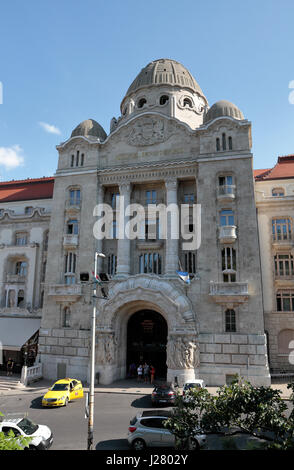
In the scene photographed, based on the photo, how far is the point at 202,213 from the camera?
110 ft

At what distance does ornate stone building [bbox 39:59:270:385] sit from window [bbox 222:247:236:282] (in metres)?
0.10

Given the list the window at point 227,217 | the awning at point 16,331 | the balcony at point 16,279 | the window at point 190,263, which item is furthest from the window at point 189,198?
the balcony at point 16,279

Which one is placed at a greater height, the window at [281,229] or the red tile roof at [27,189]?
the red tile roof at [27,189]

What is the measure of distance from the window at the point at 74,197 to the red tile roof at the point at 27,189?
28.4 ft

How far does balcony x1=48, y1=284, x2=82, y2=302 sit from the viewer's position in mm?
34219

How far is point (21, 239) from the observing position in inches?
1756

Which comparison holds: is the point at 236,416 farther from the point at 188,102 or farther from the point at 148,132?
the point at 188,102

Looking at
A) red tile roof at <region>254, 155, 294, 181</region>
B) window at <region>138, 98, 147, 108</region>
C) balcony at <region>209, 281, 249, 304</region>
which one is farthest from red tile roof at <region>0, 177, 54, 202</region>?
red tile roof at <region>254, 155, 294, 181</region>

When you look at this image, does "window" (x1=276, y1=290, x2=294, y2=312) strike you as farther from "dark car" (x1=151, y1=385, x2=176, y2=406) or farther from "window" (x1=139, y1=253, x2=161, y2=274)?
"dark car" (x1=151, y1=385, x2=176, y2=406)

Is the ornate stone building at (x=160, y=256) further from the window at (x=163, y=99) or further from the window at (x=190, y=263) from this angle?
the window at (x=163, y=99)

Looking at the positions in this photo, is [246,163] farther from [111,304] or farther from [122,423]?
[122,423]

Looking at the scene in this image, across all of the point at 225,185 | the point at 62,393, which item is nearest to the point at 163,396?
the point at 62,393

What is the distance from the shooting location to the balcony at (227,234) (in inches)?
1256
